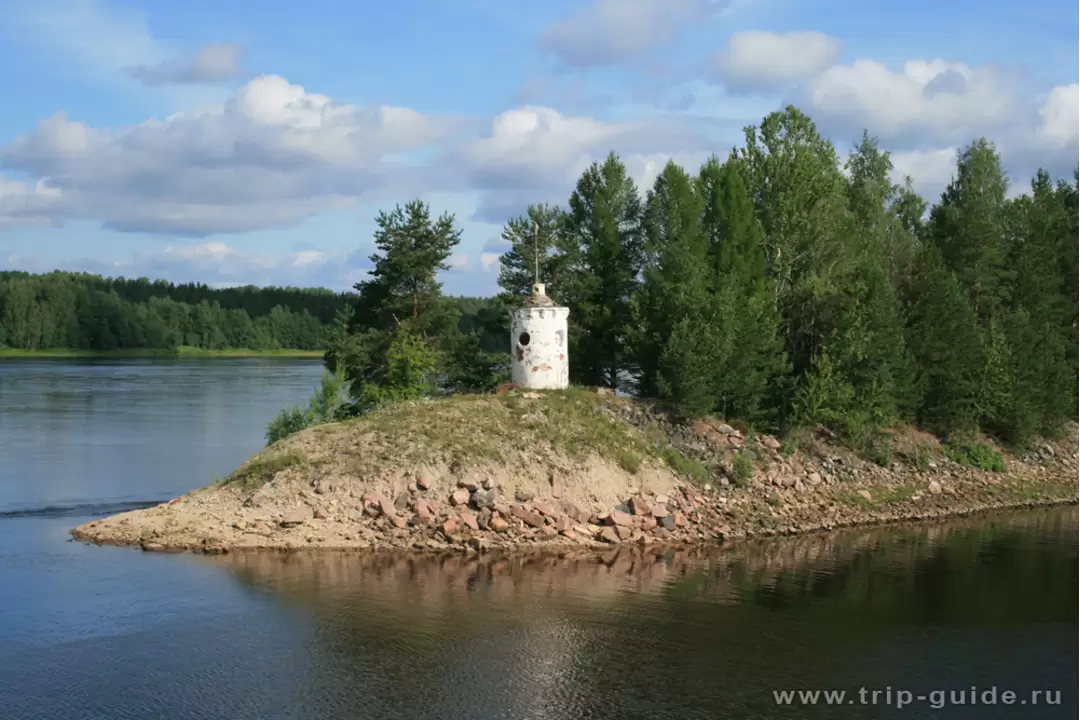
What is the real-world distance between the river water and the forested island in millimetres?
2477

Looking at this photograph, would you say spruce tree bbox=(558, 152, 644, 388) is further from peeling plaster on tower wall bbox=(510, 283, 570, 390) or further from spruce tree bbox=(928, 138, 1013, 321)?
spruce tree bbox=(928, 138, 1013, 321)

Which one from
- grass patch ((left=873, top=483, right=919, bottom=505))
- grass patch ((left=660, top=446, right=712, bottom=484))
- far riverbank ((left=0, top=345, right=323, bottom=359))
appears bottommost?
grass patch ((left=873, top=483, right=919, bottom=505))

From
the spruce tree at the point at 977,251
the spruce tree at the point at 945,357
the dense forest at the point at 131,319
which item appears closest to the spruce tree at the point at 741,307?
the spruce tree at the point at 945,357

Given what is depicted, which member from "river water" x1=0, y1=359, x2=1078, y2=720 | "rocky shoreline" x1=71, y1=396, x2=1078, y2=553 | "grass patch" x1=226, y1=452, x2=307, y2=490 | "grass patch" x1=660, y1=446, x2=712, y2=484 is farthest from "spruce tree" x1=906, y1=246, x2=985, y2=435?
"grass patch" x1=226, y1=452, x2=307, y2=490

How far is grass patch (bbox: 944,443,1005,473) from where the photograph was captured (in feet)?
149

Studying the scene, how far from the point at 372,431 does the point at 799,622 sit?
1546 centimetres

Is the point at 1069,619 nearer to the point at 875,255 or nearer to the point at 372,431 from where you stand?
the point at 372,431

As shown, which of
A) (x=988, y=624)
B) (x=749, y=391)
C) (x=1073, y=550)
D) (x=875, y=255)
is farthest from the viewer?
(x=875, y=255)

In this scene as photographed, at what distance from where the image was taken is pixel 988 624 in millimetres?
25938

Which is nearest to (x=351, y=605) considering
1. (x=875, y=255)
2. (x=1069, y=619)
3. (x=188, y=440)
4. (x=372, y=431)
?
(x=372, y=431)

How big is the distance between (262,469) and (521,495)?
815 cm

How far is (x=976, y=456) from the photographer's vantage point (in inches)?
1811

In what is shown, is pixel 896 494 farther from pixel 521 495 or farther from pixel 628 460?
Result: pixel 521 495

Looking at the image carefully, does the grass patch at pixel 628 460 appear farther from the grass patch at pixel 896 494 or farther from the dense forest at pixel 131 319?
the dense forest at pixel 131 319
